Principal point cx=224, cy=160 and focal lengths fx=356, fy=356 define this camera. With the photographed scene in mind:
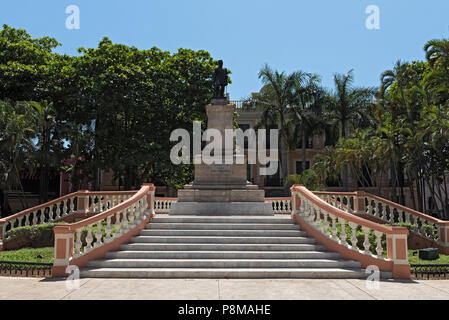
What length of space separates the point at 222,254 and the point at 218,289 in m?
2.43

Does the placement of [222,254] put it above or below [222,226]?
below

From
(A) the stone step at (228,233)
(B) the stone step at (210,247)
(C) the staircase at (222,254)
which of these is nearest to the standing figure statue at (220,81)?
(C) the staircase at (222,254)

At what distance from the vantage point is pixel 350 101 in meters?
34.5

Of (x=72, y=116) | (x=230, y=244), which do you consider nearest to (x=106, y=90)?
(x=72, y=116)

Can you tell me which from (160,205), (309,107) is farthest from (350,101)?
(160,205)

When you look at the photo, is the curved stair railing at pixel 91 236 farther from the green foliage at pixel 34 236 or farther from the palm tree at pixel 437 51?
the palm tree at pixel 437 51

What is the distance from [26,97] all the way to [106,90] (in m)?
6.20

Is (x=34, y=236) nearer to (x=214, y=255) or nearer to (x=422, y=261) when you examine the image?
(x=214, y=255)

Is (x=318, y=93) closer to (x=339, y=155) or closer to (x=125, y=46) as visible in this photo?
(x=339, y=155)

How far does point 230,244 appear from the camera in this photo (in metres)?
10.8

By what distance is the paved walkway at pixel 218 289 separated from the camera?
7.06 metres

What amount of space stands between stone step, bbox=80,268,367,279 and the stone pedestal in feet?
17.5

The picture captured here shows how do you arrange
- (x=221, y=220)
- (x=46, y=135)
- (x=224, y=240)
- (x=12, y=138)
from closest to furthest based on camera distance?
1. (x=224, y=240)
2. (x=221, y=220)
3. (x=12, y=138)
4. (x=46, y=135)

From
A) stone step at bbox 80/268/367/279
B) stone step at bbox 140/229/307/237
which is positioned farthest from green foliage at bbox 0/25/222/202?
stone step at bbox 80/268/367/279
